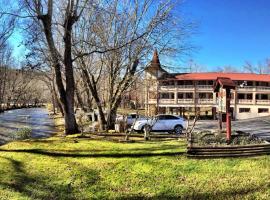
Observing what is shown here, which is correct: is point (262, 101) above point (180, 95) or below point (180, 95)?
below

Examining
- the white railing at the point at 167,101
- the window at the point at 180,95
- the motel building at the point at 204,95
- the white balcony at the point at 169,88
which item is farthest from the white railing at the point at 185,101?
the white balcony at the point at 169,88

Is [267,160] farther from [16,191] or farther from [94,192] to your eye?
[16,191]

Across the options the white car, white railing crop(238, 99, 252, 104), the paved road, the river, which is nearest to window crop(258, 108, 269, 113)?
white railing crop(238, 99, 252, 104)

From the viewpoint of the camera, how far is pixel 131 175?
42.3 feet

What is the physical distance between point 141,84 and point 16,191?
17766mm

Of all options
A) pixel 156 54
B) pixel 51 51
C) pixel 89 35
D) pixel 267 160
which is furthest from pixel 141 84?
pixel 267 160

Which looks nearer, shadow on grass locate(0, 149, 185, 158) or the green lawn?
the green lawn

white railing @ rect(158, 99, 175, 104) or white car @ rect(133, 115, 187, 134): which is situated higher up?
white railing @ rect(158, 99, 175, 104)

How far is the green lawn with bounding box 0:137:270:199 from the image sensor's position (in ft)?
37.2

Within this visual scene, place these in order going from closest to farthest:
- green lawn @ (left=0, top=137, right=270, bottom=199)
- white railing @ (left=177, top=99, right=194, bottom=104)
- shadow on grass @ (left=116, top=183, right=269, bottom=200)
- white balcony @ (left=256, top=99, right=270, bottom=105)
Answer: shadow on grass @ (left=116, top=183, right=269, bottom=200) < green lawn @ (left=0, top=137, right=270, bottom=199) < white balcony @ (left=256, top=99, right=270, bottom=105) < white railing @ (left=177, top=99, right=194, bottom=104)

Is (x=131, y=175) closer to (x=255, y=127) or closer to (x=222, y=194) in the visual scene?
(x=222, y=194)

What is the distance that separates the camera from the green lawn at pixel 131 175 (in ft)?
37.2

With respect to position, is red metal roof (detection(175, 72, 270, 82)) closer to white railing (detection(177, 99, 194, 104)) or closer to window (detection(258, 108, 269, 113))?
white railing (detection(177, 99, 194, 104))

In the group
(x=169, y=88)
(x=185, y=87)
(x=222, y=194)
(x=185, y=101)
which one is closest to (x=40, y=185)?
(x=222, y=194)
